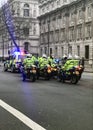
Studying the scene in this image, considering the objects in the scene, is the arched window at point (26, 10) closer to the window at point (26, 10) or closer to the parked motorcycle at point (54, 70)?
the window at point (26, 10)

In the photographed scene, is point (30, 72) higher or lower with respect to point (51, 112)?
higher

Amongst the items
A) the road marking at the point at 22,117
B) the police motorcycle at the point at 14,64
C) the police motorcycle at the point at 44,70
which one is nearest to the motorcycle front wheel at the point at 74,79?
the police motorcycle at the point at 44,70

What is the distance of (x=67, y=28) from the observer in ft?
291

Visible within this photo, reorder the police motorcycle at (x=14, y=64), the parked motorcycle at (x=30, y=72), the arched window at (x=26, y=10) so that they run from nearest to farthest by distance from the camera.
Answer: the parked motorcycle at (x=30, y=72) < the police motorcycle at (x=14, y=64) < the arched window at (x=26, y=10)

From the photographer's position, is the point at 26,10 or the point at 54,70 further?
the point at 26,10

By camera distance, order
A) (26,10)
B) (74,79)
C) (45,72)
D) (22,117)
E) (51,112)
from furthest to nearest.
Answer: (26,10) < (45,72) < (74,79) < (51,112) < (22,117)

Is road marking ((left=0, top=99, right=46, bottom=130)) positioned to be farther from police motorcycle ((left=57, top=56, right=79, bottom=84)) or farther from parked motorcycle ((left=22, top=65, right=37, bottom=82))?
parked motorcycle ((left=22, top=65, right=37, bottom=82))

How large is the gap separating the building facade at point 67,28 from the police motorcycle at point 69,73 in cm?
4392

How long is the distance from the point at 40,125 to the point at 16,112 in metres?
2.19

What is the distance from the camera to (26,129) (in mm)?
9328

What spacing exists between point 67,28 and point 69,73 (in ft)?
208

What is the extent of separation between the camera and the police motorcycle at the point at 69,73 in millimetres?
25375

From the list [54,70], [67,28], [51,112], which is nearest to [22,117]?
[51,112]

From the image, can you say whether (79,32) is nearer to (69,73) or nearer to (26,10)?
(26,10)
